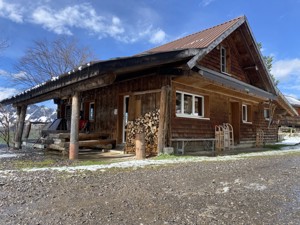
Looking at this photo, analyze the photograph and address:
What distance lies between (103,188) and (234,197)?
1.93 metres

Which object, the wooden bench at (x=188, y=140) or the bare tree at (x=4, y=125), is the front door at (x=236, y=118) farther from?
the bare tree at (x=4, y=125)

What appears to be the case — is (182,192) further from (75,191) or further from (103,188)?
(75,191)

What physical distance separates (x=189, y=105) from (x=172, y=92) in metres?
1.52

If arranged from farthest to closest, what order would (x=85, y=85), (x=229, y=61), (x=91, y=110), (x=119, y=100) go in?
(x=91, y=110) → (x=229, y=61) → (x=119, y=100) → (x=85, y=85)

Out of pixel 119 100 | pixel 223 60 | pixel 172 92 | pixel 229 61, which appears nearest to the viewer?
pixel 172 92

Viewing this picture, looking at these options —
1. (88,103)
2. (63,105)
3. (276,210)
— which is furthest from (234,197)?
(63,105)

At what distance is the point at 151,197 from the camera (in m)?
3.63

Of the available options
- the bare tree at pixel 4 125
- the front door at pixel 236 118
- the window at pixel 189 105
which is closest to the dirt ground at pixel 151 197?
the window at pixel 189 105

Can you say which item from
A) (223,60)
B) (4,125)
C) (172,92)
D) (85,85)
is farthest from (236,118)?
(4,125)

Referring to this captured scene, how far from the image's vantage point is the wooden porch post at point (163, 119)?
8891 mm

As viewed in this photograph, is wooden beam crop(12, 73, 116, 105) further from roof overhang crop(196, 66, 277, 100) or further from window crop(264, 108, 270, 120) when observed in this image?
window crop(264, 108, 270, 120)

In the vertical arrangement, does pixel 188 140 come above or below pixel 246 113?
below

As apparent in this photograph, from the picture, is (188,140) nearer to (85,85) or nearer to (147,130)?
(147,130)

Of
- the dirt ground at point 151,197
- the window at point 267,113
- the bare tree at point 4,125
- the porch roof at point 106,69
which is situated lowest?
the dirt ground at point 151,197
